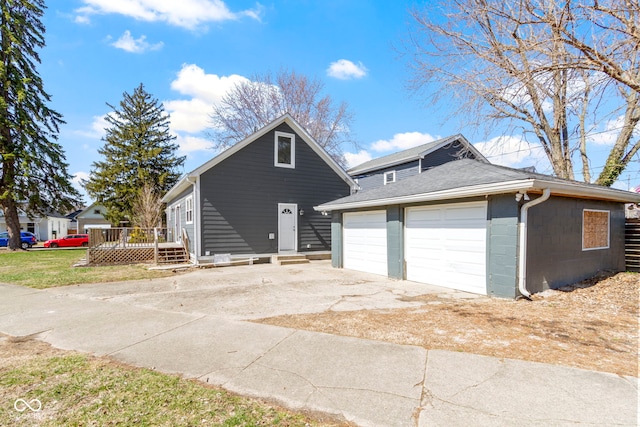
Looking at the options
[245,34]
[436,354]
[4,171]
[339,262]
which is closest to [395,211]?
[339,262]

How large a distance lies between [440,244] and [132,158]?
93.8 ft

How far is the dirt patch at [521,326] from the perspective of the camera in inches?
141

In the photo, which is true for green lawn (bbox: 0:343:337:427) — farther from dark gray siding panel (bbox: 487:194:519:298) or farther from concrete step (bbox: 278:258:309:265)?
concrete step (bbox: 278:258:309:265)

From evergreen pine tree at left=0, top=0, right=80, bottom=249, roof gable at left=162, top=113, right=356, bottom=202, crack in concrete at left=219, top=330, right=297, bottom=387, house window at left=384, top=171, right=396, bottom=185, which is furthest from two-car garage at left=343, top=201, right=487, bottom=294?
evergreen pine tree at left=0, top=0, right=80, bottom=249

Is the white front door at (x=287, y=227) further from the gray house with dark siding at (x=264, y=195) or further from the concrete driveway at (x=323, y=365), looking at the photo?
the concrete driveway at (x=323, y=365)

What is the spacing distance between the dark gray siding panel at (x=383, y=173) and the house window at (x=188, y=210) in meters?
11.8

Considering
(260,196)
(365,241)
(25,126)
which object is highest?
(25,126)

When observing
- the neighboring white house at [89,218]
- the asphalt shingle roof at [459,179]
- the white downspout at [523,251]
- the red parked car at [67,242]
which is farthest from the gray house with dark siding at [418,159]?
the neighboring white house at [89,218]

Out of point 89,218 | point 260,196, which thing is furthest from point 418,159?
point 89,218

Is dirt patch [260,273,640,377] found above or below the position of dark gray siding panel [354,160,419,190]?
below

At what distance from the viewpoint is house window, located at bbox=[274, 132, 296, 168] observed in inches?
513

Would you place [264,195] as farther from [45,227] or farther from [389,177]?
[45,227]

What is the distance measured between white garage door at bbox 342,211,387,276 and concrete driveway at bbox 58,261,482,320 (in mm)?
443

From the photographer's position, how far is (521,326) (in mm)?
4562
